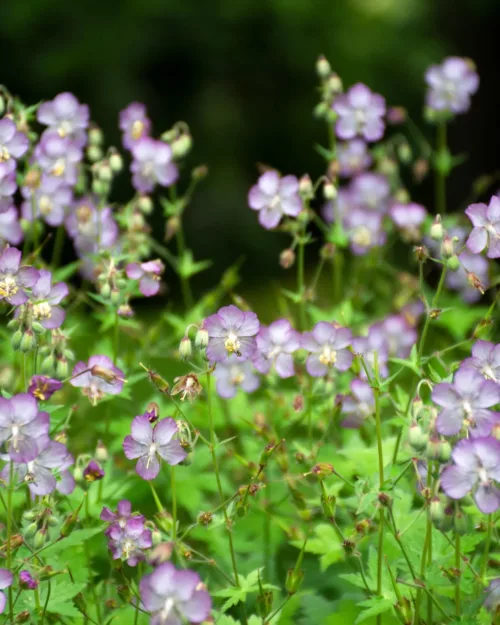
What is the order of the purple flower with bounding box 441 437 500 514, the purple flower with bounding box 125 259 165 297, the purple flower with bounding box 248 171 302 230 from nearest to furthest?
the purple flower with bounding box 441 437 500 514, the purple flower with bounding box 125 259 165 297, the purple flower with bounding box 248 171 302 230

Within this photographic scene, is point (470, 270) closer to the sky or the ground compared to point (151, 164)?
closer to the ground

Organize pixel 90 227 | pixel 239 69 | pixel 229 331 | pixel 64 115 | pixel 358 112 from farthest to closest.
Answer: pixel 239 69
pixel 358 112
pixel 90 227
pixel 64 115
pixel 229 331

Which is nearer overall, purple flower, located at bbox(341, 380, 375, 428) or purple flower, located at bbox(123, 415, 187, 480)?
purple flower, located at bbox(123, 415, 187, 480)

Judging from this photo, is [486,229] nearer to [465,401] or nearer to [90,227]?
[465,401]

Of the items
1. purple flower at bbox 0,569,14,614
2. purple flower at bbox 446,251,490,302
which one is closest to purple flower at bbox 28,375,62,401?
purple flower at bbox 0,569,14,614

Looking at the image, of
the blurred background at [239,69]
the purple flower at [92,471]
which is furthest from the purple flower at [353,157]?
the blurred background at [239,69]

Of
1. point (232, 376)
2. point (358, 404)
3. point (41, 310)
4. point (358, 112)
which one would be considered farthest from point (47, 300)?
point (358, 112)

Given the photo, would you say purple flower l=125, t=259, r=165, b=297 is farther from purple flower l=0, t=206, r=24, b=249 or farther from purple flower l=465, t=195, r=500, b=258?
purple flower l=465, t=195, r=500, b=258
